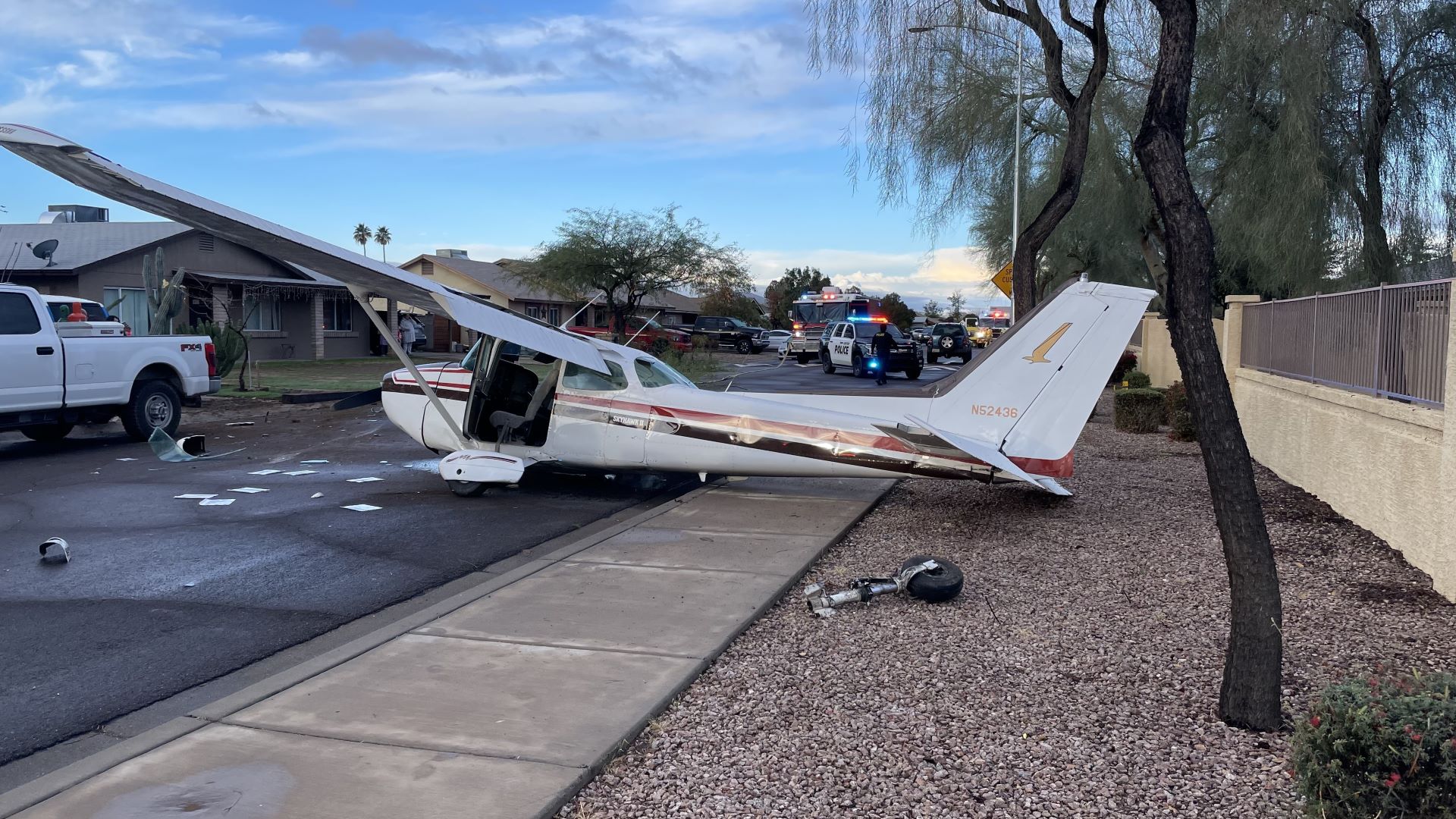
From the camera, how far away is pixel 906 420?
926 centimetres

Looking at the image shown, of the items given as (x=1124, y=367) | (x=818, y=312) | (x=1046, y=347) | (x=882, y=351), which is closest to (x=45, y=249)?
(x=1046, y=347)

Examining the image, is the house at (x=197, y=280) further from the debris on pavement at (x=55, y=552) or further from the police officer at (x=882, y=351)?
the debris on pavement at (x=55, y=552)

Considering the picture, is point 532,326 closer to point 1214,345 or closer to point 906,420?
point 906,420

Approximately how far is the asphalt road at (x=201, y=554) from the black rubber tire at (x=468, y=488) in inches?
4.1

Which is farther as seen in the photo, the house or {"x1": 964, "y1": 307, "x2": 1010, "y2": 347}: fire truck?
{"x1": 964, "y1": 307, "x2": 1010, "y2": 347}: fire truck

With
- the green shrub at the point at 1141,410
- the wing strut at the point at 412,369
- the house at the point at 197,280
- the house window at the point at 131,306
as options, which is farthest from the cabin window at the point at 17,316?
the house window at the point at 131,306

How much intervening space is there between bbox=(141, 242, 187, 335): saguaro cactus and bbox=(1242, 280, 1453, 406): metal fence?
67.5 ft

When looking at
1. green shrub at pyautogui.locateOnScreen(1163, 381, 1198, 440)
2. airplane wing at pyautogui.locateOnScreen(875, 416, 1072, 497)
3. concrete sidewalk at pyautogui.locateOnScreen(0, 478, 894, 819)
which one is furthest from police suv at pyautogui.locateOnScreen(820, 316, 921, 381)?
concrete sidewalk at pyautogui.locateOnScreen(0, 478, 894, 819)

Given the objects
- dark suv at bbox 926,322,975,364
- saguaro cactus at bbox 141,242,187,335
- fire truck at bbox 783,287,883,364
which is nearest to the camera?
saguaro cactus at bbox 141,242,187,335

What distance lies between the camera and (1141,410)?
1681cm

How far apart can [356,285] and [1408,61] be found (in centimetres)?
1655

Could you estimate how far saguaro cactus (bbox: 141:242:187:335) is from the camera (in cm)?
2177

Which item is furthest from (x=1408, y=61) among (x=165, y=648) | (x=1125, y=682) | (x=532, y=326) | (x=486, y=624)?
(x=165, y=648)

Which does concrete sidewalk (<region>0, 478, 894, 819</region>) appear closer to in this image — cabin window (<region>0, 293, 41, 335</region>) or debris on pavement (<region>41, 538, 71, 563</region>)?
debris on pavement (<region>41, 538, 71, 563</region>)
